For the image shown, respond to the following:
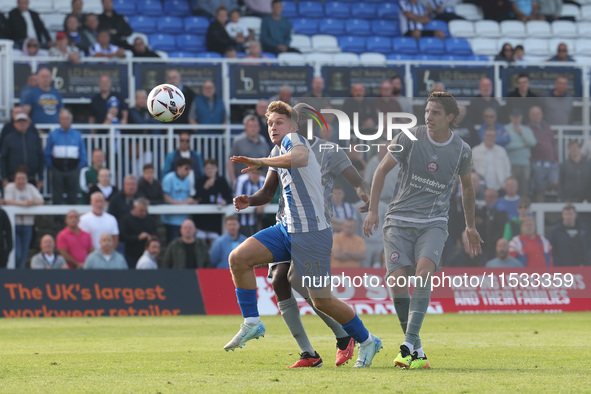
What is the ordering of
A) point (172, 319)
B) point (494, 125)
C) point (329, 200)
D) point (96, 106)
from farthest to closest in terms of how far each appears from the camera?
1. point (96, 106)
2. point (494, 125)
3. point (172, 319)
4. point (329, 200)

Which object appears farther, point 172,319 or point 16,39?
point 16,39

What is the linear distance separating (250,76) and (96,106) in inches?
125

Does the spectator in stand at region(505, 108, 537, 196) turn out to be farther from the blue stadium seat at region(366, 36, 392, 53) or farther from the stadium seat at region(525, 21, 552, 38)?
the stadium seat at region(525, 21, 552, 38)

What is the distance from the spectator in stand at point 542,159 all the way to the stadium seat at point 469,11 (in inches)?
390

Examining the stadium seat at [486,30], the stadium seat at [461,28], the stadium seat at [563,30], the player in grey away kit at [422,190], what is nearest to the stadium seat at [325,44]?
the stadium seat at [461,28]

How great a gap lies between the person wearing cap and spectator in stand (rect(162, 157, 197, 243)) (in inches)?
118

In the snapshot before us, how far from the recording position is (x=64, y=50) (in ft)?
66.5

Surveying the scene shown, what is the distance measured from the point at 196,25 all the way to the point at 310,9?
11.6 ft

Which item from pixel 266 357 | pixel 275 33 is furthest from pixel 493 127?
pixel 266 357

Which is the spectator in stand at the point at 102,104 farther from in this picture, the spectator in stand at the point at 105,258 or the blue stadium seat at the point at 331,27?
the blue stadium seat at the point at 331,27

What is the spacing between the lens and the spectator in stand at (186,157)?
19.3 metres

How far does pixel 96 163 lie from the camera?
62.3 ft

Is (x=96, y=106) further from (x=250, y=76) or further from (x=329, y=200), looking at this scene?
(x=329, y=200)

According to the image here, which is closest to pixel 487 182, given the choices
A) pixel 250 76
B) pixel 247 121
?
pixel 247 121
